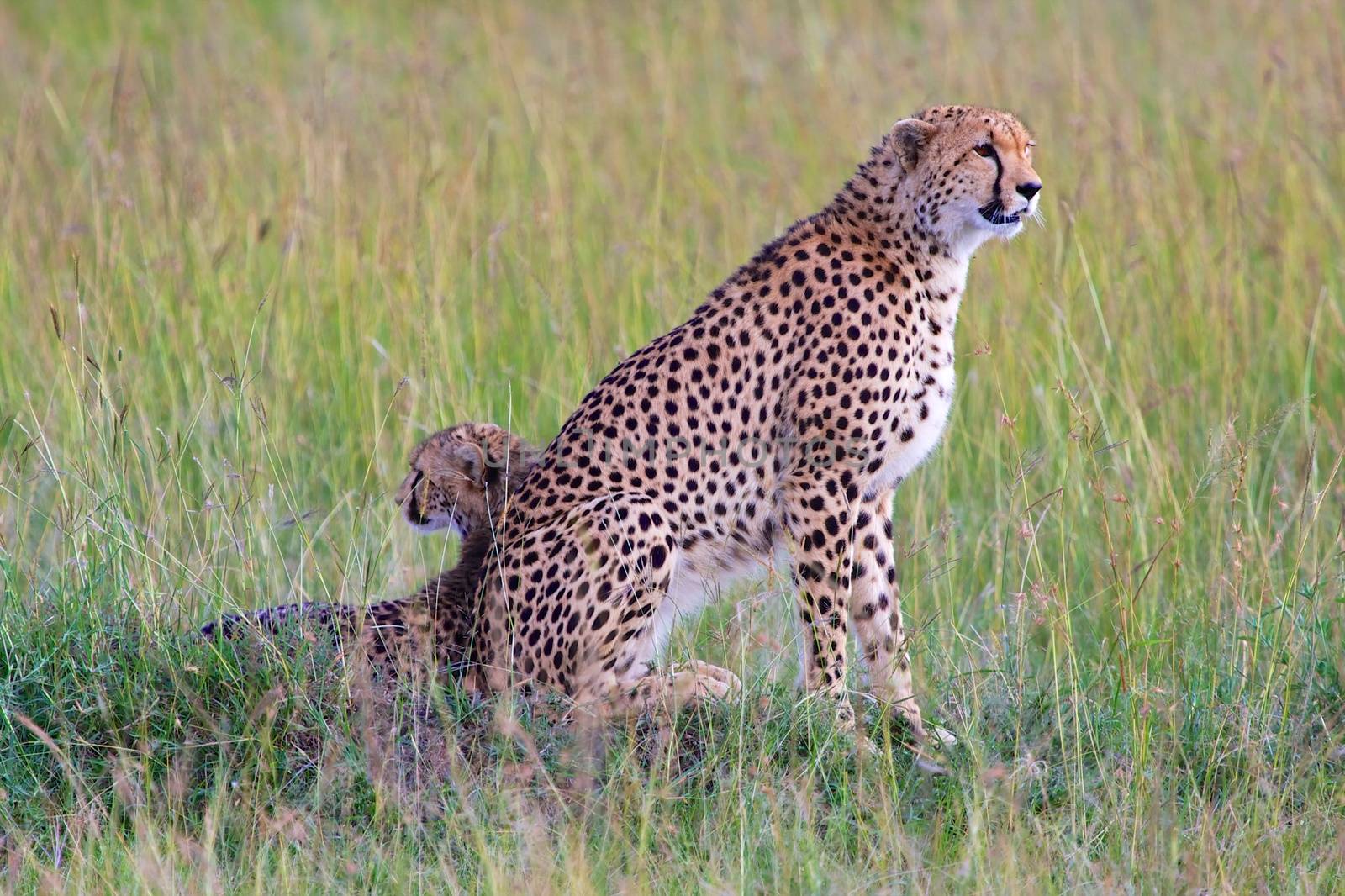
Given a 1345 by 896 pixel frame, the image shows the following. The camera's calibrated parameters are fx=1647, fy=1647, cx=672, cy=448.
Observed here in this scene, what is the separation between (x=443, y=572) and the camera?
3.86 meters

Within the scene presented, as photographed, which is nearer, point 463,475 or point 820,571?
point 820,571

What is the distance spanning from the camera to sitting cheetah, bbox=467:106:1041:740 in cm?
349

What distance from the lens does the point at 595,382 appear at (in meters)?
5.22

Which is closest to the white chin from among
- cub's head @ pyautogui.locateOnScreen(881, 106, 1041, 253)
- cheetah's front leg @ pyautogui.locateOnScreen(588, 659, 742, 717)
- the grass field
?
the grass field


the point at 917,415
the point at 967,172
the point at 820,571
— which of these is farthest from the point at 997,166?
the point at 820,571

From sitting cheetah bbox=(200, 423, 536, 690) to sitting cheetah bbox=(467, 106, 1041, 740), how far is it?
0.40 feet

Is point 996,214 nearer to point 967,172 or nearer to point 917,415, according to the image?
point 967,172

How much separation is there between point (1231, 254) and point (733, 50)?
347cm

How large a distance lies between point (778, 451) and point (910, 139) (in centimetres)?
78

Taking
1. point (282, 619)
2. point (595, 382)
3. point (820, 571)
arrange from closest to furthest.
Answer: point (282, 619)
point (820, 571)
point (595, 382)

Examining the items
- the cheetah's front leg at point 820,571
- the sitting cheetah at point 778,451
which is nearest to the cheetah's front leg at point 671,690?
the sitting cheetah at point 778,451

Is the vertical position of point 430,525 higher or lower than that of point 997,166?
lower

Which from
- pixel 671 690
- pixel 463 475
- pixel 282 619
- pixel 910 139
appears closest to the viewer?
pixel 671 690

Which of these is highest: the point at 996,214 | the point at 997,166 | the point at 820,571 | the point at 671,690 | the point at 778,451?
the point at 997,166
